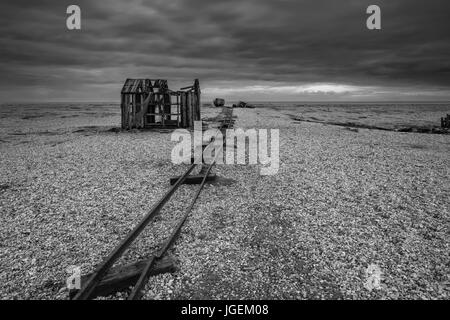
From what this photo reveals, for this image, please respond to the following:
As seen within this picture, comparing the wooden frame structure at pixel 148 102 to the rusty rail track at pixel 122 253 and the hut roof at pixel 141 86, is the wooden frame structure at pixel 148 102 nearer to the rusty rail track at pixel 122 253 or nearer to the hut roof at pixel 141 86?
the hut roof at pixel 141 86

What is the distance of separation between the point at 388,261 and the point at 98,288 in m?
4.99

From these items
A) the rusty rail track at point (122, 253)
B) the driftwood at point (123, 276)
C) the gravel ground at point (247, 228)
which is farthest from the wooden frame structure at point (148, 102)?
the driftwood at point (123, 276)

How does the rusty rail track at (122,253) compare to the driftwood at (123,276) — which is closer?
the rusty rail track at (122,253)

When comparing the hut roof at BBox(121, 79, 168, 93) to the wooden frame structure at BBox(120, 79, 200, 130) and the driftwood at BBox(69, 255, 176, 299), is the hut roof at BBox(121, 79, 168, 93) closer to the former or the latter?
the wooden frame structure at BBox(120, 79, 200, 130)

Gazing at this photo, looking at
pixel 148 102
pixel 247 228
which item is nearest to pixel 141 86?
pixel 148 102

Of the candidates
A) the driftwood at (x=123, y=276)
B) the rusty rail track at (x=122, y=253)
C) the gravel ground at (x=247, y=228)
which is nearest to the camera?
the rusty rail track at (x=122, y=253)

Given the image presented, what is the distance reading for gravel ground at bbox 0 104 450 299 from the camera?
4.67m

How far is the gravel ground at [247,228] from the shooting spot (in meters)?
4.67

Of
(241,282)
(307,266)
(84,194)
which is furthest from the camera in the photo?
(84,194)

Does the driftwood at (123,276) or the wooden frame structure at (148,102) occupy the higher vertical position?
the wooden frame structure at (148,102)

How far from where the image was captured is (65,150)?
52.3 feet

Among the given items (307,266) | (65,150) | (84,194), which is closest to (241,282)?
(307,266)
